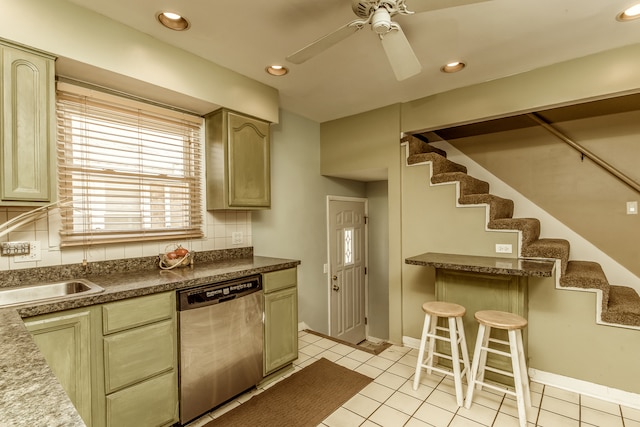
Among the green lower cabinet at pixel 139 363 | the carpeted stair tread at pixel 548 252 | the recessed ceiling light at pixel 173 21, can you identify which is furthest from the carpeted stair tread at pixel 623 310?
the recessed ceiling light at pixel 173 21

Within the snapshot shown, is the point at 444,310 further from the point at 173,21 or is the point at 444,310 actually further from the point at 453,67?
the point at 173,21

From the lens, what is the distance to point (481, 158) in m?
3.63

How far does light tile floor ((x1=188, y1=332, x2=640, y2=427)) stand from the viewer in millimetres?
2012

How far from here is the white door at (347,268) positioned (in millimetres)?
4125

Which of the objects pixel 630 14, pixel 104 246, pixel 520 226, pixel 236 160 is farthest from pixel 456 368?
pixel 104 246

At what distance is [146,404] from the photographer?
1.80m

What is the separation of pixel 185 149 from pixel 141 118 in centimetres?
40

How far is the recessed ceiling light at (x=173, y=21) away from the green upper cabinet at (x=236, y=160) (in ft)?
2.23

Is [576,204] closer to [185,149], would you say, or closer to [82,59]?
[185,149]

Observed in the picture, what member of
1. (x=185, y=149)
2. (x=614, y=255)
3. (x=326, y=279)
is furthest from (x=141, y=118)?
(x=614, y=255)

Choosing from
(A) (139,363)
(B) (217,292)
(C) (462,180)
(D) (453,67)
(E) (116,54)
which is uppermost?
(D) (453,67)

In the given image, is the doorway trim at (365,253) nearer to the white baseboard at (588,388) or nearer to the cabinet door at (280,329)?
the cabinet door at (280,329)

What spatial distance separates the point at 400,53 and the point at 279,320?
2.10 meters

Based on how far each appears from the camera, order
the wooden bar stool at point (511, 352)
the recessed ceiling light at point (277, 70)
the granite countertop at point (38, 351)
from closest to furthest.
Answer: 1. the granite countertop at point (38, 351)
2. the wooden bar stool at point (511, 352)
3. the recessed ceiling light at point (277, 70)
